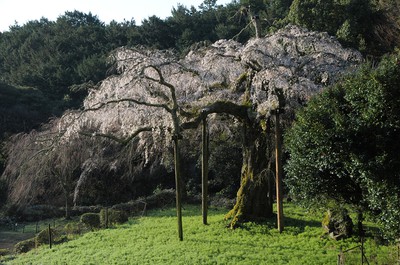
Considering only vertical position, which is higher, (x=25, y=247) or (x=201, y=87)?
(x=201, y=87)

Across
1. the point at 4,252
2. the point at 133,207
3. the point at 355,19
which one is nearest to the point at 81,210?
the point at 133,207

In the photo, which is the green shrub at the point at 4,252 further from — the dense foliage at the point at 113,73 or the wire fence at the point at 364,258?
the wire fence at the point at 364,258

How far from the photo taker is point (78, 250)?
43.7 feet

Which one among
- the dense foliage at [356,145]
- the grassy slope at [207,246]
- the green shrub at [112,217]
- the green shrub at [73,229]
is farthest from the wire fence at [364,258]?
the green shrub at [73,229]

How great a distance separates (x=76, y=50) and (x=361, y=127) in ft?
120

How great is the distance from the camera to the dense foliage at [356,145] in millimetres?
8844

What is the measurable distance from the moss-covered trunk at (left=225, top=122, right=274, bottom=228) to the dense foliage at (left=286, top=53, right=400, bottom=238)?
3.05m

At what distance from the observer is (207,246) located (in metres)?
12.0

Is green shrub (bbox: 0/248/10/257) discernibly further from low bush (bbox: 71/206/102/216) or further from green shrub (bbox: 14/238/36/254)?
low bush (bbox: 71/206/102/216)

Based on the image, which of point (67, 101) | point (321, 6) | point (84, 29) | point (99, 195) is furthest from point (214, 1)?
point (99, 195)

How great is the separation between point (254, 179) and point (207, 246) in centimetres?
310

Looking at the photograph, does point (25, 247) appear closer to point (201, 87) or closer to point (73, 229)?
point (73, 229)

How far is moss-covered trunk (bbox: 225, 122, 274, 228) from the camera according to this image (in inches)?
559

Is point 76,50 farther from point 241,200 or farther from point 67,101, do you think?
point 241,200
